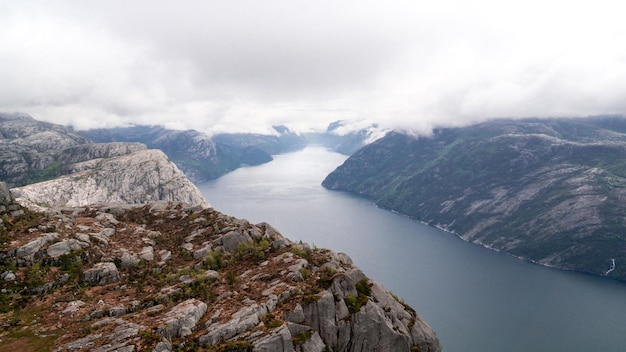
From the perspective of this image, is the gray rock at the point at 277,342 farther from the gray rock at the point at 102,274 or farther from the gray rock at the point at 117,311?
the gray rock at the point at 102,274

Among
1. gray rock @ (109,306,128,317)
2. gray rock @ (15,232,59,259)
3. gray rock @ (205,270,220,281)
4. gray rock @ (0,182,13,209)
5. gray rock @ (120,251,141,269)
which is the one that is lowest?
gray rock @ (109,306,128,317)

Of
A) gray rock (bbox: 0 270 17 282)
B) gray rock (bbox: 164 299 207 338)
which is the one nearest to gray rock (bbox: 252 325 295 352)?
gray rock (bbox: 164 299 207 338)

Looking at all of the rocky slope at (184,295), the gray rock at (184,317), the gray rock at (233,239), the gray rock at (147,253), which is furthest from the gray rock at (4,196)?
the gray rock at (184,317)

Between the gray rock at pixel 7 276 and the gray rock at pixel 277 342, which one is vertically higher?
the gray rock at pixel 7 276

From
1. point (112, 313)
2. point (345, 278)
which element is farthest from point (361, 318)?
point (112, 313)

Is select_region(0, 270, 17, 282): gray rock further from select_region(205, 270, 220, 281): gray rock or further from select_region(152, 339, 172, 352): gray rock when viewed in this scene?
select_region(152, 339, 172, 352): gray rock

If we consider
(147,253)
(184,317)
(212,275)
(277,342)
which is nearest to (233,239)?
(212,275)
